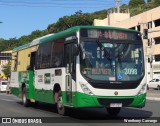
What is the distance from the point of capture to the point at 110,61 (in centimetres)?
1534

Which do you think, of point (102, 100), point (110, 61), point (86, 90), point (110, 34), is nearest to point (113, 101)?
point (102, 100)

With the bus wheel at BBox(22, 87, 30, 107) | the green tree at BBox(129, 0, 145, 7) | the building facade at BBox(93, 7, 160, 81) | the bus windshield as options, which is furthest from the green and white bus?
the green tree at BBox(129, 0, 145, 7)

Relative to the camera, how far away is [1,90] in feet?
177

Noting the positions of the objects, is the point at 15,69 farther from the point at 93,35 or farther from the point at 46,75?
the point at 93,35

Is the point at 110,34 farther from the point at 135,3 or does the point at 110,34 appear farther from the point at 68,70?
the point at 135,3

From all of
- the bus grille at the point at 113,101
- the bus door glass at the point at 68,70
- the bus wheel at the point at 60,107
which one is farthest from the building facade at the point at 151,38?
the bus grille at the point at 113,101

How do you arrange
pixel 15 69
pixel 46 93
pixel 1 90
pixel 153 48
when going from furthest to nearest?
pixel 153 48, pixel 1 90, pixel 15 69, pixel 46 93

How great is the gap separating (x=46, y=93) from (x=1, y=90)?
36.2m

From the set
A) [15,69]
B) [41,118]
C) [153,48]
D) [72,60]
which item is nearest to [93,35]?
[72,60]

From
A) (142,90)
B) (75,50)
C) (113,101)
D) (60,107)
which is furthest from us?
(60,107)

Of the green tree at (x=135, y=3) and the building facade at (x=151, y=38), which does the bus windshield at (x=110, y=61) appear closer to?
the building facade at (x=151, y=38)

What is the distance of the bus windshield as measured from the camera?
598 inches

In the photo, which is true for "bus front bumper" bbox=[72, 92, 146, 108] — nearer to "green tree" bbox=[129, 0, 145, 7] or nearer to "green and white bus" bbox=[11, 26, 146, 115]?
"green and white bus" bbox=[11, 26, 146, 115]

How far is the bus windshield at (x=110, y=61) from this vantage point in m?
15.2
